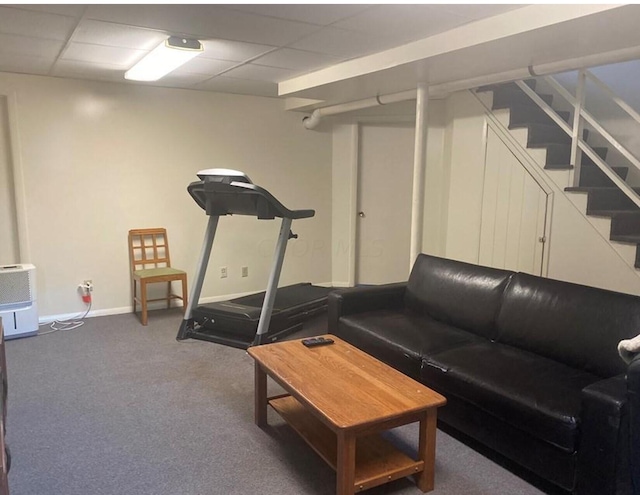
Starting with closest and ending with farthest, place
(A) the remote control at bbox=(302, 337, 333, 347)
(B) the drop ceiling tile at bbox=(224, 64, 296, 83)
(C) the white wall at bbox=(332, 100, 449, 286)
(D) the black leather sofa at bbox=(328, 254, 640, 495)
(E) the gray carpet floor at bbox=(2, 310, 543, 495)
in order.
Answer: (D) the black leather sofa at bbox=(328, 254, 640, 495) < (E) the gray carpet floor at bbox=(2, 310, 543, 495) < (A) the remote control at bbox=(302, 337, 333, 347) < (B) the drop ceiling tile at bbox=(224, 64, 296, 83) < (C) the white wall at bbox=(332, 100, 449, 286)

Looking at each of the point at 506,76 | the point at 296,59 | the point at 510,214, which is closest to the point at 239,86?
the point at 296,59

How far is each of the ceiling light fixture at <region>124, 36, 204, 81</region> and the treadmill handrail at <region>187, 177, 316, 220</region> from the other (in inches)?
34.9

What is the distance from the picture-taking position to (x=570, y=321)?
101 inches

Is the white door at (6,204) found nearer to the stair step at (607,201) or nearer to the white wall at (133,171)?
the white wall at (133,171)

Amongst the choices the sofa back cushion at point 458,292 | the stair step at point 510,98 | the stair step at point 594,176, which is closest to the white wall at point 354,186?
the stair step at point 510,98

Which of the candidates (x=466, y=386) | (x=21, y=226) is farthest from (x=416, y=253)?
(x=21, y=226)

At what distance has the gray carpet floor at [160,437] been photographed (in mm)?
2211

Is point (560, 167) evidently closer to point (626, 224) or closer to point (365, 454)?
point (626, 224)

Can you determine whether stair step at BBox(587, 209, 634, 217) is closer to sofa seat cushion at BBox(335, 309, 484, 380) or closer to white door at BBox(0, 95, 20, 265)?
sofa seat cushion at BBox(335, 309, 484, 380)

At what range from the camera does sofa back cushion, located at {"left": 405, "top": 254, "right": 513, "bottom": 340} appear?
3.04m

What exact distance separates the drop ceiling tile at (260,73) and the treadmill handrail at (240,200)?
3.25ft

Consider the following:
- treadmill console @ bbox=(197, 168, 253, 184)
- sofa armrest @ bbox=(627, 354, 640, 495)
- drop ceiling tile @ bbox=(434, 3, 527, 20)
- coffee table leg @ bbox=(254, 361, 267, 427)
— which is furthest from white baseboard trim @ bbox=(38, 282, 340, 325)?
sofa armrest @ bbox=(627, 354, 640, 495)

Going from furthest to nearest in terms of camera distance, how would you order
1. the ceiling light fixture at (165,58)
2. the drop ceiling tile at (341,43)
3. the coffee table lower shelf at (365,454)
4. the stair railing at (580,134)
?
1. the stair railing at (580,134)
2. the ceiling light fixture at (165,58)
3. the drop ceiling tile at (341,43)
4. the coffee table lower shelf at (365,454)

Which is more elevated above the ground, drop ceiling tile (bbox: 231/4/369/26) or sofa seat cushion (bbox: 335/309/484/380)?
drop ceiling tile (bbox: 231/4/369/26)
